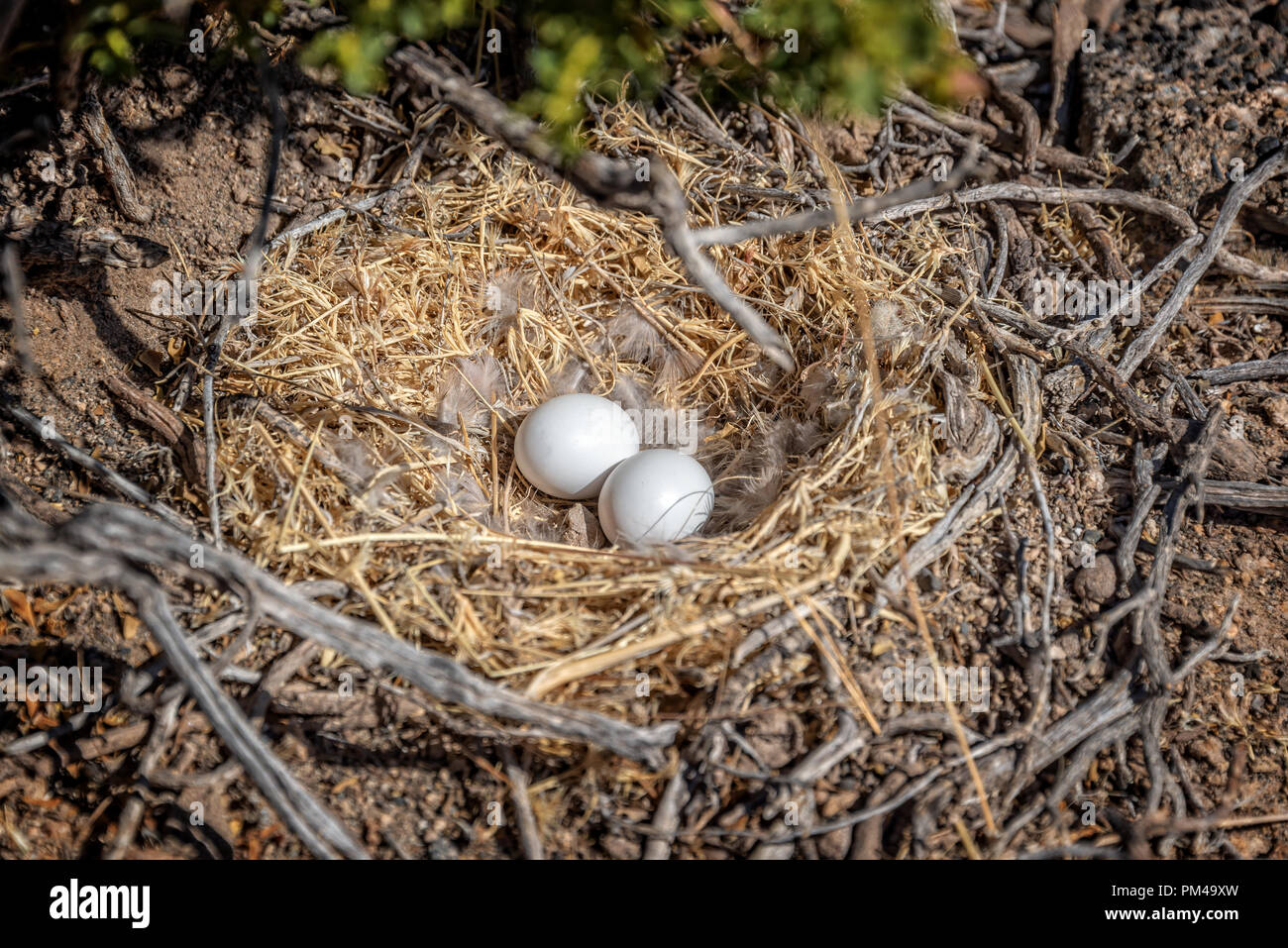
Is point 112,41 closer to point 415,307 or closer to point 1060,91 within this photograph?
point 415,307

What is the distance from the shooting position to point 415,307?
2.55 metres

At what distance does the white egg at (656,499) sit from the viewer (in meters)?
2.12

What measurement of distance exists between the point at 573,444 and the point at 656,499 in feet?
0.99

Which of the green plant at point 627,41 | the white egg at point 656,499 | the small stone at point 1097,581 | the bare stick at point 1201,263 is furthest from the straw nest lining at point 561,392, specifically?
the green plant at point 627,41

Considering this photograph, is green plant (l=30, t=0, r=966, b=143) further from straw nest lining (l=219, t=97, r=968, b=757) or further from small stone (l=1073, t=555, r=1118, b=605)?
small stone (l=1073, t=555, r=1118, b=605)

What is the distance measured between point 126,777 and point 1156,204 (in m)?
3.02

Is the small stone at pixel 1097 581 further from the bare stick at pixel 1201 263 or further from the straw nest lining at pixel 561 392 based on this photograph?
the bare stick at pixel 1201 263

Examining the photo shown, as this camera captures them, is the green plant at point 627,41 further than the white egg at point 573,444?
No

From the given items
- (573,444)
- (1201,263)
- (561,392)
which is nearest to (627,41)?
(573,444)

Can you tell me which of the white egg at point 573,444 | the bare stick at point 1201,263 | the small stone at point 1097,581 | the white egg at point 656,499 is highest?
the bare stick at point 1201,263

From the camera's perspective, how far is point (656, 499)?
211 cm

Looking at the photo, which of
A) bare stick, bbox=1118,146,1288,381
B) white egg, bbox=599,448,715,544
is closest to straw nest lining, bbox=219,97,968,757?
white egg, bbox=599,448,715,544

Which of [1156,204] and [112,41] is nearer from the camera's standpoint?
[112,41]

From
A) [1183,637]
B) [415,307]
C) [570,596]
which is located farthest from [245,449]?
[1183,637]
